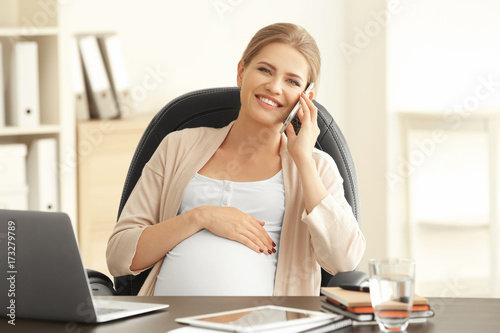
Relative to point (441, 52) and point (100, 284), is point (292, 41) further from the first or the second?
point (441, 52)

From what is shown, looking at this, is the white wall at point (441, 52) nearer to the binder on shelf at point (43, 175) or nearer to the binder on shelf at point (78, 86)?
the binder on shelf at point (78, 86)

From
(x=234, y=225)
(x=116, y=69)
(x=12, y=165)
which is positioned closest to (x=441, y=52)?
(x=116, y=69)

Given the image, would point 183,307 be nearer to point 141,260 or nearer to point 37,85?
point 141,260

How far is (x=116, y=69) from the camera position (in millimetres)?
3207

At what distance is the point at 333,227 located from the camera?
162cm

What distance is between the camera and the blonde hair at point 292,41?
5.95ft

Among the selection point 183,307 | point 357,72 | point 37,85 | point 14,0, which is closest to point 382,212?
point 357,72

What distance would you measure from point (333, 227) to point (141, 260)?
→ 0.45m

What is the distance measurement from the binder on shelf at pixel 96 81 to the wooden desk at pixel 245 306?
79.8 inches

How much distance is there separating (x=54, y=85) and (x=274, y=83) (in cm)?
160

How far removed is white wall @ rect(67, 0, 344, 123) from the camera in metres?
3.50

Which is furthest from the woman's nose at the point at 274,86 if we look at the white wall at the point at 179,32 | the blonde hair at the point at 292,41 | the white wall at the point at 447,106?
the white wall at the point at 447,106

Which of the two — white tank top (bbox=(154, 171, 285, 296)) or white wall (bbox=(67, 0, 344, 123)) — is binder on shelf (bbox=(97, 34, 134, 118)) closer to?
white wall (bbox=(67, 0, 344, 123))

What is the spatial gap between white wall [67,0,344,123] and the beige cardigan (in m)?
1.70
